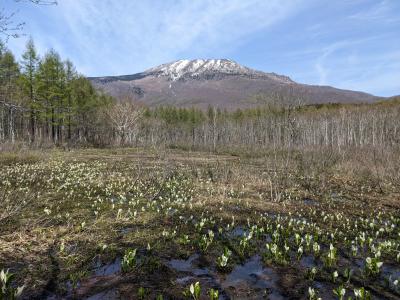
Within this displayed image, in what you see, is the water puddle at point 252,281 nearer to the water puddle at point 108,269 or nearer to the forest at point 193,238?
the forest at point 193,238

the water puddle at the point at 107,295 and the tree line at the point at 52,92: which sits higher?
the tree line at the point at 52,92

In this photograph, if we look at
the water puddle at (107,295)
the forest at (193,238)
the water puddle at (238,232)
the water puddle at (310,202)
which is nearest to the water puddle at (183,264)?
the forest at (193,238)

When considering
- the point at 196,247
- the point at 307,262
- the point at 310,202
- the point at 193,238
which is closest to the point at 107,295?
the point at 196,247

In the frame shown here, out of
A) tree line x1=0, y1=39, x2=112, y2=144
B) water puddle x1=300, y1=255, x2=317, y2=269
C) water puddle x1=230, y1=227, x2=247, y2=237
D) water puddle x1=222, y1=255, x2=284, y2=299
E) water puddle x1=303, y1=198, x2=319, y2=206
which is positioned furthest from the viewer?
tree line x1=0, y1=39, x2=112, y2=144

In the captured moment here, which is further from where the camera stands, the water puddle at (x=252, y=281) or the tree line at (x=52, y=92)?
the tree line at (x=52, y=92)

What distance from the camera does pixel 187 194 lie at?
13.7m

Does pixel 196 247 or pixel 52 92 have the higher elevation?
pixel 52 92

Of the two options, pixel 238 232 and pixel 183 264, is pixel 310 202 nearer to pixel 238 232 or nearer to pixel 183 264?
pixel 238 232

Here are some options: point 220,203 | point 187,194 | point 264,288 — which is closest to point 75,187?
point 187,194

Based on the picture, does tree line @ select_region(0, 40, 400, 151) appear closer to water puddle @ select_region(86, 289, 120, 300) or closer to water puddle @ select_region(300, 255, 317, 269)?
water puddle @ select_region(86, 289, 120, 300)

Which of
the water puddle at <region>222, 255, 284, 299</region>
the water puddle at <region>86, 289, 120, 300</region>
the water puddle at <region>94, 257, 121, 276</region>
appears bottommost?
the water puddle at <region>222, 255, 284, 299</region>

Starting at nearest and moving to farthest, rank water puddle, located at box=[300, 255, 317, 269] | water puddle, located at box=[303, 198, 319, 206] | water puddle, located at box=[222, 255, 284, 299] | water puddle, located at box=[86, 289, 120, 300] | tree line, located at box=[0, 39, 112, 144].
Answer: water puddle, located at box=[86, 289, 120, 300]
water puddle, located at box=[222, 255, 284, 299]
water puddle, located at box=[300, 255, 317, 269]
water puddle, located at box=[303, 198, 319, 206]
tree line, located at box=[0, 39, 112, 144]

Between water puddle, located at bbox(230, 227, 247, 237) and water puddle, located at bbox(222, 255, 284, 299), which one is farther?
water puddle, located at bbox(230, 227, 247, 237)

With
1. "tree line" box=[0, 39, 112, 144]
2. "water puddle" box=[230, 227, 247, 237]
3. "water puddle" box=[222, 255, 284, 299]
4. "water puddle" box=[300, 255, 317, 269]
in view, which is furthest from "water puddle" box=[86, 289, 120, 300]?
"tree line" box=[0, 39, 112, 144]
